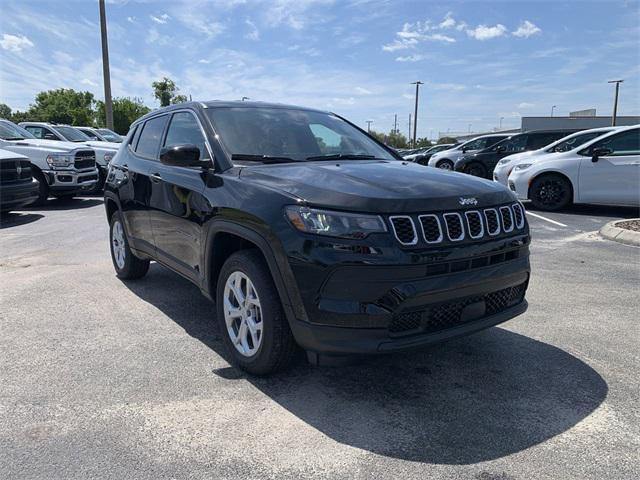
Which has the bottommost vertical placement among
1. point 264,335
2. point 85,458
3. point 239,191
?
point 85,458

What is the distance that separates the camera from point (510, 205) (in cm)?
321

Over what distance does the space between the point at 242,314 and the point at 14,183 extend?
8568mm

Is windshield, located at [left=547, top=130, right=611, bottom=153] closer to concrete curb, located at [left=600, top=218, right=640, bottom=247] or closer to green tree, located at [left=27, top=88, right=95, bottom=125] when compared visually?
concrete curb, located at [left=600, top=218, right=640, bottom=247]

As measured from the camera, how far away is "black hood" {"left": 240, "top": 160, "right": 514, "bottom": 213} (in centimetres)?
268

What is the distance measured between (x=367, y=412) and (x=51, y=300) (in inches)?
138

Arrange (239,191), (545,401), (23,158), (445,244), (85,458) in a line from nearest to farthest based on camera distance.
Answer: (85,458)
(445,244)
(545,401)
(239,191)
(23,158)

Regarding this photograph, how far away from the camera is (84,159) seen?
480 inches

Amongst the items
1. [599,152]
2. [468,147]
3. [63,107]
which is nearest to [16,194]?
[599,152]

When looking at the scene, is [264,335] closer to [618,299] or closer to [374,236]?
[374,236]

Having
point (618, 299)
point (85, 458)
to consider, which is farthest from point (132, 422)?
point (618, 299)

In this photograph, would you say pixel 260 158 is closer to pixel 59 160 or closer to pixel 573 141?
pixel 59 160

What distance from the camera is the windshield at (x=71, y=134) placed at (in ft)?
48.2

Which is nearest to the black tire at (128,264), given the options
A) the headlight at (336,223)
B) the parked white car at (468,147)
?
the headlight at (336,223)

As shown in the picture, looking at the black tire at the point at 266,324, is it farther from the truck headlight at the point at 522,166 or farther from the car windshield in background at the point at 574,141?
the car windshield in background at the point at 574,141
